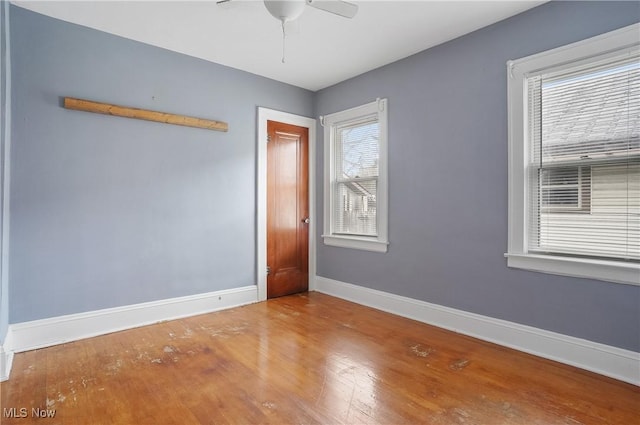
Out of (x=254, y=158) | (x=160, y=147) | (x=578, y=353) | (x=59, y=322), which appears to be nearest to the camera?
(x=578, y=353)

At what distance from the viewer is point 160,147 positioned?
11.1ft

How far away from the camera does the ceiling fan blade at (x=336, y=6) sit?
2.29 m

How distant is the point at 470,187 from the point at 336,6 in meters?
1.84

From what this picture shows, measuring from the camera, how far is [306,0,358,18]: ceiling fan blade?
2.29 m

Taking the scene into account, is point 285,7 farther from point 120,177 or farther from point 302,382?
point 302,382

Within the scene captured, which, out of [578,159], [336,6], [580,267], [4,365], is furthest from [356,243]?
[4,365]

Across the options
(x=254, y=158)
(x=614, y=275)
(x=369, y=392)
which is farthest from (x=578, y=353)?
(x=254, y=158)

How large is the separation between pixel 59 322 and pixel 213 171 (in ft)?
6.29

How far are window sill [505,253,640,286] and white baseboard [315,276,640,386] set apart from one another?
46 cm

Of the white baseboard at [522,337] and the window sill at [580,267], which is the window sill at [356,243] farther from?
the window sill at [580,267]

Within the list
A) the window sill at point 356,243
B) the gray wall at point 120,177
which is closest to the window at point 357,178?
the window sill at point 356,243

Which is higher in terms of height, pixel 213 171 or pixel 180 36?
pixel 180 36

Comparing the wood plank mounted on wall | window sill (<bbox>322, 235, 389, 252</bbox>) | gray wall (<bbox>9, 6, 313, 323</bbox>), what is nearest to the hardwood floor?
gray wall (<bbox>9, 6, 313, 323</bbox>)

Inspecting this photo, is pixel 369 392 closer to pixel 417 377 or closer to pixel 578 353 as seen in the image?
pixel 417 377
